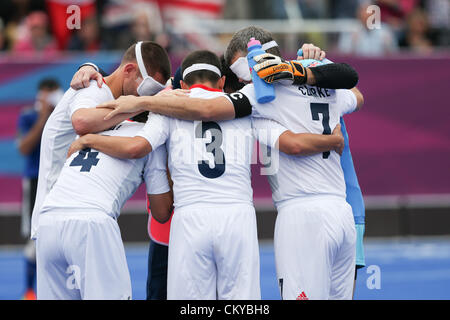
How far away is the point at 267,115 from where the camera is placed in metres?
5.58

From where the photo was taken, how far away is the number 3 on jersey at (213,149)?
17.6ft

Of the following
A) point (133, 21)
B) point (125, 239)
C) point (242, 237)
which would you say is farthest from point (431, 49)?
point (242, 237)

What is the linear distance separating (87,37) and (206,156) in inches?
352

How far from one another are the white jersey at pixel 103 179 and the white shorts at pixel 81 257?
88 millimetres

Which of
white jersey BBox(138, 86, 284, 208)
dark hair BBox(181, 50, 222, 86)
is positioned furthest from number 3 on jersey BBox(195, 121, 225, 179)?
dark hair BBox(181, 50, 222, 86)

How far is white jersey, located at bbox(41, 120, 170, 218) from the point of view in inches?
210

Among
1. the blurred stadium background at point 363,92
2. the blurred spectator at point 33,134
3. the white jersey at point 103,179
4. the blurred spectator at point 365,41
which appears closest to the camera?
the white jersey at point 103,179

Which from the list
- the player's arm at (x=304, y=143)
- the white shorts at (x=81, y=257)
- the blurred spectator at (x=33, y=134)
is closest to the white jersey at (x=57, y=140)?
the white shorts at (x=81, y=257)

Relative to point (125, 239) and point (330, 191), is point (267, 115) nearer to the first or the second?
point (330, 191)

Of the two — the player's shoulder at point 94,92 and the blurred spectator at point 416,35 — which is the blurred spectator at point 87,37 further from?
the player's shoulder at point 94,92

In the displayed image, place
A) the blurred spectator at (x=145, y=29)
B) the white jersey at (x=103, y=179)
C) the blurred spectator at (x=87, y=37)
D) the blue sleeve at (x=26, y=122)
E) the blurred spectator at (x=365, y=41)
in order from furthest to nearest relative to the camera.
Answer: the blurred spectator at (x=365, y=41) < the blurred spectator at (x=87, y=37) < the blurred spectator at (x=145, y=29) < the blue sleeve at (x=26, y=122) < the white jersey at (x=103, y=179)

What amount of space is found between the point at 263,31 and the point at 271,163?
1083mm

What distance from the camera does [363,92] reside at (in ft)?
42.9

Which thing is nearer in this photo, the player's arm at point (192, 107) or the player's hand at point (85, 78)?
the player's arm at point (192, 107)
